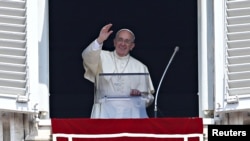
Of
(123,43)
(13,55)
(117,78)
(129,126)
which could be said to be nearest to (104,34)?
(123,43)

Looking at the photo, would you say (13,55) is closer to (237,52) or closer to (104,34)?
(104,34)

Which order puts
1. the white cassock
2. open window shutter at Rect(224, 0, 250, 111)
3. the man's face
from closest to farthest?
1. open window shutter at Rect(224, 0, 250, 111)
2. the white cassock
3. the man's face

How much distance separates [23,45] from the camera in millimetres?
27438

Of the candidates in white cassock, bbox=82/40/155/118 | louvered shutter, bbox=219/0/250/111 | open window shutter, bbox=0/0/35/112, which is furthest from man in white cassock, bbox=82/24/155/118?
louvered shutter, bbox=219/0/250/111

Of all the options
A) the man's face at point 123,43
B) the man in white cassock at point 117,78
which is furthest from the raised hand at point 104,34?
the man's face at point 123,43

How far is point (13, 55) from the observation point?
2742 cm

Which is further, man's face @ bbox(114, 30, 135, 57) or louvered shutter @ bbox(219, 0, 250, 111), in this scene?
man's face @ bbox(114, 30, 135, 57)

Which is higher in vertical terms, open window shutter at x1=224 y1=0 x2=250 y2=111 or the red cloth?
open window shutter at x1=224 y1=0 x2=250 y2=111

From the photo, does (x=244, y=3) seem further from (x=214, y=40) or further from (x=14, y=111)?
(x=14, y=111)

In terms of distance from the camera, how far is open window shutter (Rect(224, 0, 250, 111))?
89.5 ft

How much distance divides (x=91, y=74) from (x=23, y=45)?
0.70 meters

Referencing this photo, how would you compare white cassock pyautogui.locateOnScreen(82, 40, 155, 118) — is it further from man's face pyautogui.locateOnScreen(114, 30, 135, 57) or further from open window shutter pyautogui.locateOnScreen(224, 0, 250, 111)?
open window shutter pyautogui.locateOnScreen(224, 0, 250, 111)

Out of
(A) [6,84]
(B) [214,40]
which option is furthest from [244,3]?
(A) [6,84]

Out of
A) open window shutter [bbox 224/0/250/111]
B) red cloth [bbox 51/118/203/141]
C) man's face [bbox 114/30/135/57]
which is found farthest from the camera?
man's face [bbox 114/30/135/57]
